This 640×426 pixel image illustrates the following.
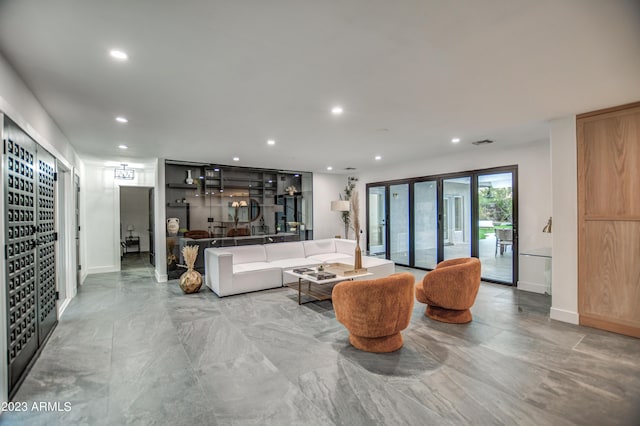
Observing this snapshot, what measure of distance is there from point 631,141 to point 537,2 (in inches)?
108

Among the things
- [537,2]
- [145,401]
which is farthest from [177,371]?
[537,2]

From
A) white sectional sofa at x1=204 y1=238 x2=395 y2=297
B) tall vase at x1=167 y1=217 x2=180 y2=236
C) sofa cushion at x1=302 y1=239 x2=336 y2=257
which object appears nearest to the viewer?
white sectional sofa at x1=204 y1=238 x2=395 y2=297

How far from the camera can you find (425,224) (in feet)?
23.0

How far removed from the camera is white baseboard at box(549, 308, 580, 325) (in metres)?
3.64

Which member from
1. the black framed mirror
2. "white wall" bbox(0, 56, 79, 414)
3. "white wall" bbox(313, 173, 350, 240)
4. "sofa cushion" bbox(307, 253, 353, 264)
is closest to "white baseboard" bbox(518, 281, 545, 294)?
"sofa cushion" bbox(307, 253, 353, 264)

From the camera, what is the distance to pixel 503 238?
5777mm

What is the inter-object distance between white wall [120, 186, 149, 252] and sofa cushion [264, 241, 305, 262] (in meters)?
6.82

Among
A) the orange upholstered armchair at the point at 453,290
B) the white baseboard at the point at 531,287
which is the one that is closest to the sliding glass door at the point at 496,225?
the white baseboard at the point at 531,287

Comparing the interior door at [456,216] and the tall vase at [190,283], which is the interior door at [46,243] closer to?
the tall vase at [190,283]

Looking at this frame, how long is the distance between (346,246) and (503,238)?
3.13 metres

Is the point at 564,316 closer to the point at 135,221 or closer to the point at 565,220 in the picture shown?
the point at 565,220

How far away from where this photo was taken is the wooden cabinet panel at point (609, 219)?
130 inches

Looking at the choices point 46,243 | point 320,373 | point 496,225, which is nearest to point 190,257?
point 46,243

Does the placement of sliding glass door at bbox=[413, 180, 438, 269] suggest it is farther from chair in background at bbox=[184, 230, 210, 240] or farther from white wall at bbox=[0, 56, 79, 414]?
white wall at bbox=[0, 56, 79, 414]
